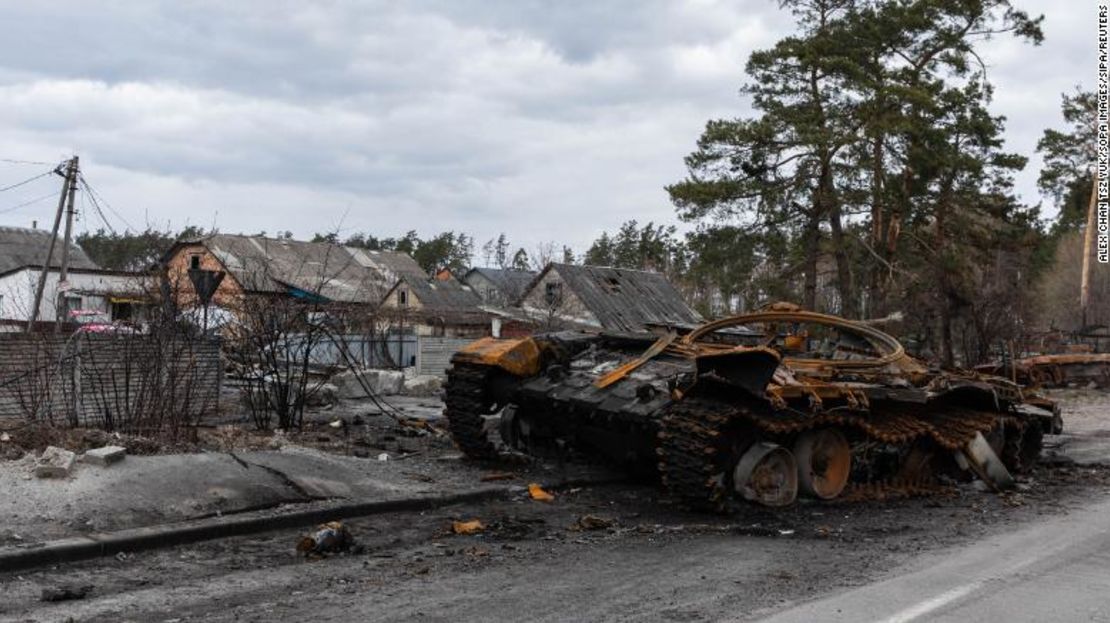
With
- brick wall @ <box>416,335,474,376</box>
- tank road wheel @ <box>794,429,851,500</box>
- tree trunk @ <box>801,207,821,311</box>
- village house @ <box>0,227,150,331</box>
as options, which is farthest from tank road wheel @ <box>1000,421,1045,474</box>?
tree trunk @ <box>801,207,821,311</box>

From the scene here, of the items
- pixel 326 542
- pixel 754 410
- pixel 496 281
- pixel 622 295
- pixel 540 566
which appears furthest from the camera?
pixel 496 281

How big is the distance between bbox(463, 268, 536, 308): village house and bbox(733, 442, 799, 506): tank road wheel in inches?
1966

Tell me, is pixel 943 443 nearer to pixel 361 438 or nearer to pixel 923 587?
pixel 923 587

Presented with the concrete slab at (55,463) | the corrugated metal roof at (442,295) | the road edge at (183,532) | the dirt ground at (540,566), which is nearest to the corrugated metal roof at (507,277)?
the corrugated metal roof at (442,295)

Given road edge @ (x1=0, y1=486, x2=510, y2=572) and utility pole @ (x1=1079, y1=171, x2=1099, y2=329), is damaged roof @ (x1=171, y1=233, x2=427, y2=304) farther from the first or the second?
utility pole @ (x1=1079, y1=171, x2=1099, y2=329)

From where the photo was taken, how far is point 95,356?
984 centimetres

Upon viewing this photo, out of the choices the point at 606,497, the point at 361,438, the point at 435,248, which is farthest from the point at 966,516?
the point at 435,248

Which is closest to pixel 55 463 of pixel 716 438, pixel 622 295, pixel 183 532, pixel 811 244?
pixel 183 532

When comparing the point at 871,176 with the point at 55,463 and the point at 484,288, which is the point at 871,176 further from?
the point at 484,288

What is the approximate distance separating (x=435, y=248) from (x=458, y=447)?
81.6 m

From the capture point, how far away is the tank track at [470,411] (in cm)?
1023

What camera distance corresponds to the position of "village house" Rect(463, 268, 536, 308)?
6288cm

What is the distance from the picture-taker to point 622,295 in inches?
1816

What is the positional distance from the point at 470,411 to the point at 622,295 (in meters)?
36.1
